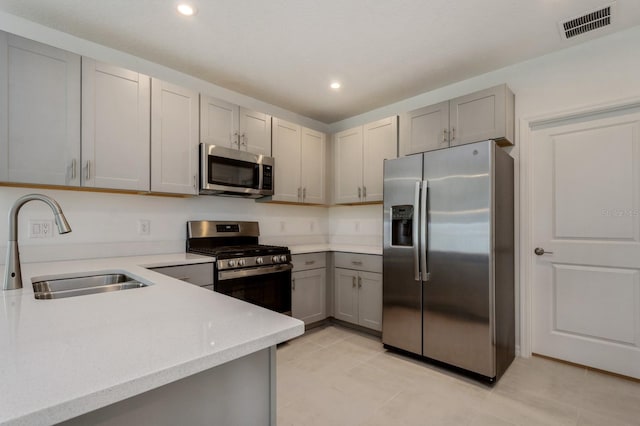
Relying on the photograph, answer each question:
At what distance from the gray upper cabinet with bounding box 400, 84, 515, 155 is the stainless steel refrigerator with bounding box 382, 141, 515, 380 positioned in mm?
284

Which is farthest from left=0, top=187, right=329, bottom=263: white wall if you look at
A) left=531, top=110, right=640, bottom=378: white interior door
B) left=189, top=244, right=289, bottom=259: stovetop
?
left=531, top=110, right=640, bottom=378: white interior door

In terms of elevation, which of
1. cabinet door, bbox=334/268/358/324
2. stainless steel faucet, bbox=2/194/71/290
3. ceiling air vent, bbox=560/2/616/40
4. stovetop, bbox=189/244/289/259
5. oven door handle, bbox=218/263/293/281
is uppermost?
ceiling air vent, bbox=560/2/616/40

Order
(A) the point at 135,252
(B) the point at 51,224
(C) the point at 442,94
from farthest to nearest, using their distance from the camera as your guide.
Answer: (C) the point at 442,94 → (A) the point at 135,252 → (B) the point at 51,224

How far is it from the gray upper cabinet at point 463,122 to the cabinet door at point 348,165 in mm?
601

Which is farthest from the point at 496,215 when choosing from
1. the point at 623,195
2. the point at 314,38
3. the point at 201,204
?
the point at 201,204

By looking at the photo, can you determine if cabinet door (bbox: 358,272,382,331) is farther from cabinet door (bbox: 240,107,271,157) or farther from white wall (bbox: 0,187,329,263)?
cabinet door (bbox: 240,107,271,157)

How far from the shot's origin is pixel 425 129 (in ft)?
9.84

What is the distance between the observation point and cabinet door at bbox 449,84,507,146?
259 centimetres

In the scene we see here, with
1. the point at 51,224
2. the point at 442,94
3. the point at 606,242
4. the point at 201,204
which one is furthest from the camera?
the point at 442,94

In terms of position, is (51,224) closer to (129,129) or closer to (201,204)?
(129,129)

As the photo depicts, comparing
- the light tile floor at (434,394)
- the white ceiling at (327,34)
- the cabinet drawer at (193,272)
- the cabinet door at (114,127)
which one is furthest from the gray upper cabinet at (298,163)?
the light tile floor at (434,394)

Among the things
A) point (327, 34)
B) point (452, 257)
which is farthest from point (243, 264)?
point (327, 34)

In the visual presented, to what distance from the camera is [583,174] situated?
2.49 metres

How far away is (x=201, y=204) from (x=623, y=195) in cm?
344
